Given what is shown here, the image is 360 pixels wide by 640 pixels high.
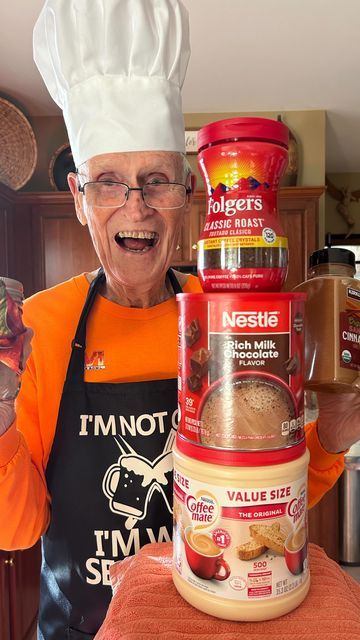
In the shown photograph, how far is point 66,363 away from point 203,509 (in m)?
0.40

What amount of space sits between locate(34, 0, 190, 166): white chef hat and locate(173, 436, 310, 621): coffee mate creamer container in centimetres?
47

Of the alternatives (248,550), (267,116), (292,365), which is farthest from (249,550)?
(267,116)

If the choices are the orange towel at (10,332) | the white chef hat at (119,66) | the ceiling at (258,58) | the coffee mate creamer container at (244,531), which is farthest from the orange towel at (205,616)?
the ceiling at (258,58)

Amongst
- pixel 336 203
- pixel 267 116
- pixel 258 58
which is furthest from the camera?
pixel 336 203

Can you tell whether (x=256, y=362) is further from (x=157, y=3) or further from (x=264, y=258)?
(x=157, y=3)

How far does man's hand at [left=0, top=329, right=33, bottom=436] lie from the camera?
58 centimetres

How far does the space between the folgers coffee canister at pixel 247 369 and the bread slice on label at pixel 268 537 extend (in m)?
0.09

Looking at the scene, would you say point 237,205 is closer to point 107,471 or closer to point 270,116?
point 107,471

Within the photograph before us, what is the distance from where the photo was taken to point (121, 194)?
75 cm

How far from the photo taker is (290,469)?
21.6 inches

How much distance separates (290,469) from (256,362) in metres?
0.13

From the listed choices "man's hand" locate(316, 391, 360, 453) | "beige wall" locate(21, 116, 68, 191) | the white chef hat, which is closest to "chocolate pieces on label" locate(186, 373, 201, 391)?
"man's hand" locate(316, 391, 360, 453)

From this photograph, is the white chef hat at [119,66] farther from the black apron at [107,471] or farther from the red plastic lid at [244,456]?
the red plastic lid at [244,456]

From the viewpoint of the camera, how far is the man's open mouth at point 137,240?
758 mm
